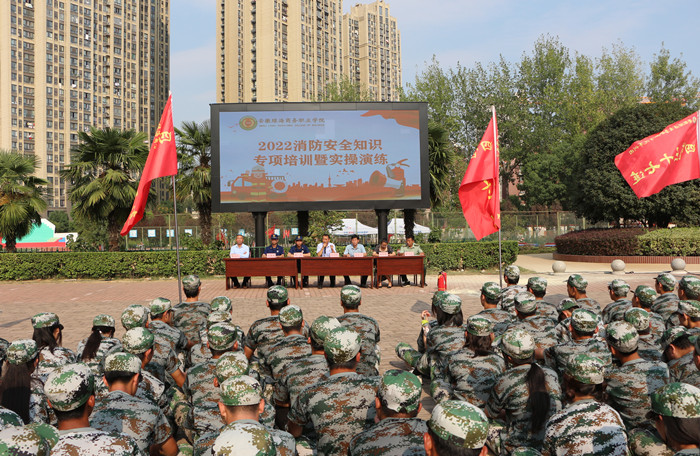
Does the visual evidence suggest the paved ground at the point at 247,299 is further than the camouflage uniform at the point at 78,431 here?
Yes

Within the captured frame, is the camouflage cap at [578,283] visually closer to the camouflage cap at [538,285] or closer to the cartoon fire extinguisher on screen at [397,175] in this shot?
the camouflage cap at [538,285]

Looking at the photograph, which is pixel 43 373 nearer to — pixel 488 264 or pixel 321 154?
pixel 321 154

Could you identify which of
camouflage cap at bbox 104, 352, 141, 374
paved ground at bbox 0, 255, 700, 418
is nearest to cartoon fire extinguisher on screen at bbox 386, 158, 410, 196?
paved ground at bbox 0, 255, 700, 418

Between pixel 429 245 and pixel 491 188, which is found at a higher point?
pixel 491 188

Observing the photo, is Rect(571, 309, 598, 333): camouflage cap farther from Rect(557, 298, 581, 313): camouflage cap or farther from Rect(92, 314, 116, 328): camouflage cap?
Rect(92, 314, 116, 328): camouflage cap

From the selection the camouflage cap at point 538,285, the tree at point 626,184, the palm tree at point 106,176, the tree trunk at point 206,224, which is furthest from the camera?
the tree at point 626,184

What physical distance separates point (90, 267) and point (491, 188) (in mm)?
15627

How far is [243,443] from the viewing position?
2.02 meters

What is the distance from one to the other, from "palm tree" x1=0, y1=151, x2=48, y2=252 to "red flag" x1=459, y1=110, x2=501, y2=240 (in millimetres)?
16504

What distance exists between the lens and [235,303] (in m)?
13.7

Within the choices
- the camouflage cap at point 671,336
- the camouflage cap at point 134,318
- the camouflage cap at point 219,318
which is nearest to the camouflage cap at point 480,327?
the camouflage cap at point 671,336

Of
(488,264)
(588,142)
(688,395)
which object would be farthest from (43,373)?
(588,142)

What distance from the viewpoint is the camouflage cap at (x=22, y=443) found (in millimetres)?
1896

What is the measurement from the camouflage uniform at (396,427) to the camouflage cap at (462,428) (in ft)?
1.49
